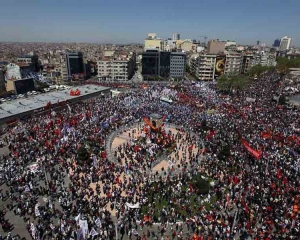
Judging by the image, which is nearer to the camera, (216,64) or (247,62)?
(216,64)

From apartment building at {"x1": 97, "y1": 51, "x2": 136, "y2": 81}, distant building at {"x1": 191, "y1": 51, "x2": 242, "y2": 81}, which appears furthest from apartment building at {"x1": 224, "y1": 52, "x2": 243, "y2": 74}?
apartment building at {"x1": 97, "y1": 51, "x2": 136, "y2": 81}

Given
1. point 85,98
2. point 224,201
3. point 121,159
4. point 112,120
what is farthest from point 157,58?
point 224,201

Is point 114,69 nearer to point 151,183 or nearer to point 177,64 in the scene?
point 177,64

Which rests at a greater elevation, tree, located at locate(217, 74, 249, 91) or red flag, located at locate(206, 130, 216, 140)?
tree, located at locate(217, 74, 249, 91)

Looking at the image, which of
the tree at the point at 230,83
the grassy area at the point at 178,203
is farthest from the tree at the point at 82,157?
the tree at the point at 230,83

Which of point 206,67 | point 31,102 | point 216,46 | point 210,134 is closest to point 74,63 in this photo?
point 31,102

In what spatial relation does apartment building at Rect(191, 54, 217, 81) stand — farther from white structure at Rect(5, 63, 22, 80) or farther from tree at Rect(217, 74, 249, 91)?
white structure at Rect(5, 63, 22, 80)

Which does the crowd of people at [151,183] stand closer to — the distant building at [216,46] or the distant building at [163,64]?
the distant building at [163,64]
